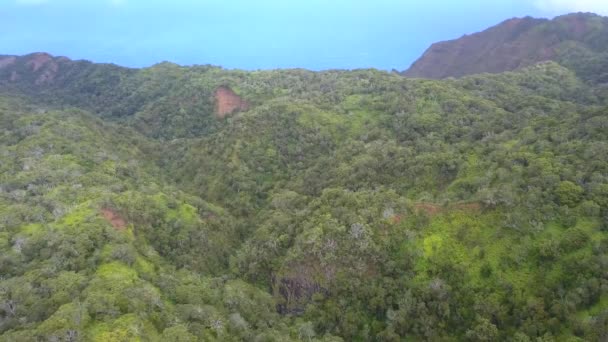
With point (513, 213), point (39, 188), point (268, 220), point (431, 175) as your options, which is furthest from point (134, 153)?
point (513, 213)

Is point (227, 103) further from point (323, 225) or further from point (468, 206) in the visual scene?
point (468, 206)

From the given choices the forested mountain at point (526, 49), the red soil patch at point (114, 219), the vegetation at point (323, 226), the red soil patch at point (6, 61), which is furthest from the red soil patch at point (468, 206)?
the red soil patch at point (6, 61)

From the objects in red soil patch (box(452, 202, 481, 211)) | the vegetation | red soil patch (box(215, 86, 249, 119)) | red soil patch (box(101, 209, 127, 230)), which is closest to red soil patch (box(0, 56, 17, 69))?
the vegetation

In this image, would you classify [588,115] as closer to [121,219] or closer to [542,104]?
[542,104]

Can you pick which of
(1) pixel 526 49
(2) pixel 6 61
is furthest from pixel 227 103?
(2) pixel 6 61

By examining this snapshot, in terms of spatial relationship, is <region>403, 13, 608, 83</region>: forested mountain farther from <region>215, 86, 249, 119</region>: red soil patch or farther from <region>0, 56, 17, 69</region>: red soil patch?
<region>0, 56, 17, 69</region>: red soil patch

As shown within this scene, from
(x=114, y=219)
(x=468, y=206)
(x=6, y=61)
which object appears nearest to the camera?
(x=468, y=206)
